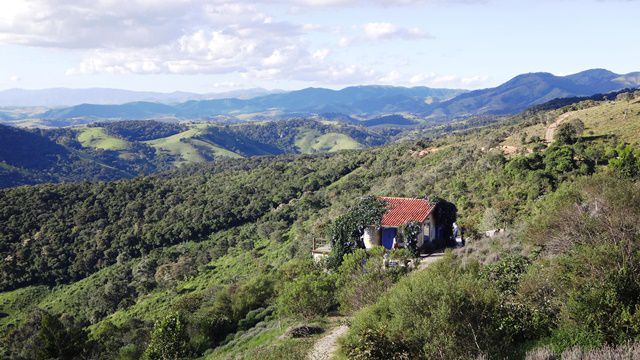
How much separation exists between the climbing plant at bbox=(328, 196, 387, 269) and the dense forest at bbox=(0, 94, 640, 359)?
1.04 feet

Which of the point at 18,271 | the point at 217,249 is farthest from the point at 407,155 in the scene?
the point at 18,271

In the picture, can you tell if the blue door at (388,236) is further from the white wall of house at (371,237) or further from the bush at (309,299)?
the bush at (309,299)

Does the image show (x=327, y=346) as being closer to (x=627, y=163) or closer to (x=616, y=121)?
(x=627, y=163)

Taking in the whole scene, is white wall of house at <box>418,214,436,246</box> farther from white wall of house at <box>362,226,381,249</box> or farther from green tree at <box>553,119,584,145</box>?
green tree at <box>553,119,584,145</box>

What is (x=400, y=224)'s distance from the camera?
26.4m

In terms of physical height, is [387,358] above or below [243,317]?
above

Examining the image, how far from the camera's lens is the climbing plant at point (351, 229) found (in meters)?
26.9

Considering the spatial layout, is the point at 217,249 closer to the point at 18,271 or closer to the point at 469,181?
the point at 18,271

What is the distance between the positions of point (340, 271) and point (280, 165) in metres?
77.7

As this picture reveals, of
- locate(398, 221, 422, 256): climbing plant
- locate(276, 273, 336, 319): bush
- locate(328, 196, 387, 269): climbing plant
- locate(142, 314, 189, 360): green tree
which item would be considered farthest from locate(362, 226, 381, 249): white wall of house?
locate(142, 314, 189, 360): green tree

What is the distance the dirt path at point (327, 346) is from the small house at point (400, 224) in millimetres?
8626

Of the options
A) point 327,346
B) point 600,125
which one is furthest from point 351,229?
point 600,125

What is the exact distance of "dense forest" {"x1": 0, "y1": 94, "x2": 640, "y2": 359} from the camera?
36.5ft

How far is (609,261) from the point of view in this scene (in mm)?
11641
